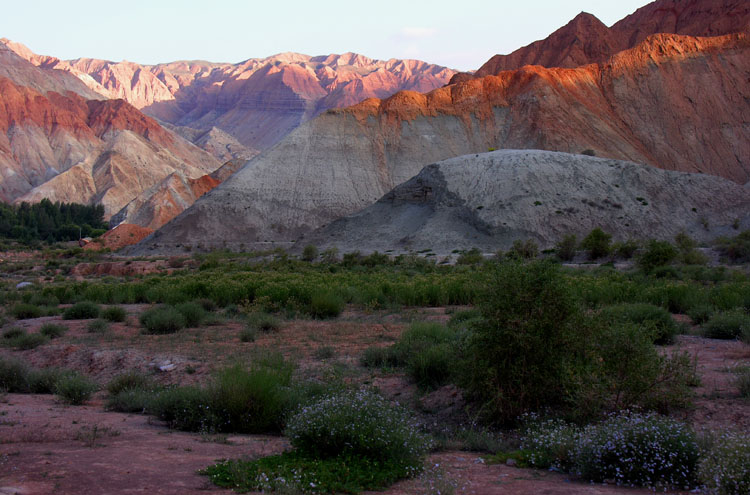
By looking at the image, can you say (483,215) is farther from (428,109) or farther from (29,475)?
(29,475)

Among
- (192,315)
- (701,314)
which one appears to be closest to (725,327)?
(701,314)

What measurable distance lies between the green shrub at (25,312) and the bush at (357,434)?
1613 cm

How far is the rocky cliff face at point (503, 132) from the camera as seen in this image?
70000 millimetres

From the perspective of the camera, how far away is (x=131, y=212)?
305ft

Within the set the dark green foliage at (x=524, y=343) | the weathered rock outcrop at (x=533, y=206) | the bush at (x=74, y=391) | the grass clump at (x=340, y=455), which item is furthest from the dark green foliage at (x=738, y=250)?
the bush at (x=74, y=391)

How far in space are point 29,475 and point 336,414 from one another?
8.96 ft

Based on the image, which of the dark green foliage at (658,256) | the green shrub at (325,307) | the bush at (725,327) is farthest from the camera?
the dark green foliage at (658,256)

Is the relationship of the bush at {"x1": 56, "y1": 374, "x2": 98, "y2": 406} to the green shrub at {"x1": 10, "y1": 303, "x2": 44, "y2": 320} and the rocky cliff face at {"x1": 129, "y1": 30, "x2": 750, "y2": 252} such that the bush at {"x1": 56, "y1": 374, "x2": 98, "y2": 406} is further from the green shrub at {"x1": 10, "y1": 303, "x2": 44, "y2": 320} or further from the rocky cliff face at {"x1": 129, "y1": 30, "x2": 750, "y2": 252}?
the rocky cliff face at {"x1": 129, "y1": 30, "x2": 750, "y2": 252}

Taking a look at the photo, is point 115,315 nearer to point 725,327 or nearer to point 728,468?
point 725,327

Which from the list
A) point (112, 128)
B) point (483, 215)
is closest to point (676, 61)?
point (483, 215)

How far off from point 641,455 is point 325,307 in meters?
12.9

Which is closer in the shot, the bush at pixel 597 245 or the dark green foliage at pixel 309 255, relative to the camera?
the bush at pixel 597 245

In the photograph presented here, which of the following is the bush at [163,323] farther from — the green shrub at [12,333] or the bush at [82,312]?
the bush at [82,312]

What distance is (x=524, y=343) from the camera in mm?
7406
